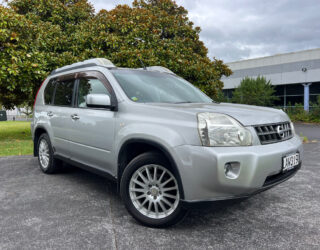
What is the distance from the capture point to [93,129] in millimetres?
3461

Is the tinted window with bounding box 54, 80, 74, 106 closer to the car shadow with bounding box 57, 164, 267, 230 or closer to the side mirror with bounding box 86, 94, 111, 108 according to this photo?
the side mirror with bounding box 86, 94, 111, 108

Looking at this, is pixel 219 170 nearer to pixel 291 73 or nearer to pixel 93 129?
pixel 93 129

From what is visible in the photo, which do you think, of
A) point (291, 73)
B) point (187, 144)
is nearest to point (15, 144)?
point (187, 144)

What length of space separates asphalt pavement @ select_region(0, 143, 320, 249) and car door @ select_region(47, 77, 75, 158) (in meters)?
0.64

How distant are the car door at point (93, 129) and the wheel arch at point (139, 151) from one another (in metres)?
0.14

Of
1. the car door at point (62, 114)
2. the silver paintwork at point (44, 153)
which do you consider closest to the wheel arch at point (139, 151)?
the car door at point (62, 114)

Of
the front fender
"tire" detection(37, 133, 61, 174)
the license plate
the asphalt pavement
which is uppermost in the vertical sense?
the front fender

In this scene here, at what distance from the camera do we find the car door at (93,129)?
326 cm

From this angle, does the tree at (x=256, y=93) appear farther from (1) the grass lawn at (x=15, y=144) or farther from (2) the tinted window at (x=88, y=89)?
(2) the tinted window at (x=88, y=89)

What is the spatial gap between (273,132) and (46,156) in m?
3.84

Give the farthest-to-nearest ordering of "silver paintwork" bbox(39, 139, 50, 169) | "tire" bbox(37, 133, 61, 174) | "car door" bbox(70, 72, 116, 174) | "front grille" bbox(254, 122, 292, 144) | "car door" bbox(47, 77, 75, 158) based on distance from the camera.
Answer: "silver paintwork" bbox(39, 139, 50, 169) → "tire" bbox(37, 133, 61, 174) → "car door" bbox(47, 77, 75, 158) → "car door" bbox(70, 72, 116, 174) → "front grille" bbox(254, 122, 292, 144)

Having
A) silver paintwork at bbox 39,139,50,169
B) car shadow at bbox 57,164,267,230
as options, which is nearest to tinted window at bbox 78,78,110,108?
car shadow at bbox 57,164,267,230

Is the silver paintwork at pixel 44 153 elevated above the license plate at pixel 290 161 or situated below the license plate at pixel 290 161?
below

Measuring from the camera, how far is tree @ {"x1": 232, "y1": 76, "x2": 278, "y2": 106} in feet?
83.0
